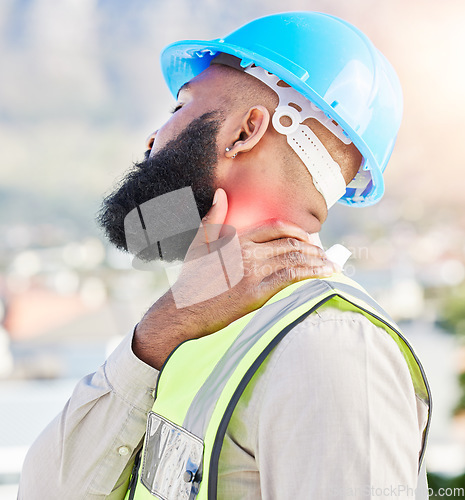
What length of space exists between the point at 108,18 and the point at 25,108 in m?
12.5

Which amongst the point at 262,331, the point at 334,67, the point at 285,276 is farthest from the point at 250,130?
the point at 262,331

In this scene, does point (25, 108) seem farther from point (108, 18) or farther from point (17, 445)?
point (17, 445)

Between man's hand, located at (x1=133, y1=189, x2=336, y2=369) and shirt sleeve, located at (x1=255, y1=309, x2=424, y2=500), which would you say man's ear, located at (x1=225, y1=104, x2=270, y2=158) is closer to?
man's hand, located at (x1=133, y1=189, x2=336, y2=369)

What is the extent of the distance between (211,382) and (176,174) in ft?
1.81

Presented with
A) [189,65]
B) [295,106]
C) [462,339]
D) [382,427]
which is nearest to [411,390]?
[382,427]

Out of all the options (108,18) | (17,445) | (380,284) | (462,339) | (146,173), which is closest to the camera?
(146,173)

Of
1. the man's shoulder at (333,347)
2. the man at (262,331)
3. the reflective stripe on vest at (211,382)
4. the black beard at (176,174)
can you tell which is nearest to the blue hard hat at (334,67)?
the man at (262,331)

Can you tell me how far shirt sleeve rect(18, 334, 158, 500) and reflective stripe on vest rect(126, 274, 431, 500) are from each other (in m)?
0.08

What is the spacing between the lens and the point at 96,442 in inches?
43.3

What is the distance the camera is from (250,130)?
1.16 metres

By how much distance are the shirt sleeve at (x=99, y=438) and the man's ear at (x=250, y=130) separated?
51 cm

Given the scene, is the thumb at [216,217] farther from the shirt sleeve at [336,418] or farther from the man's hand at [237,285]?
the shirt sleeve at [336,418]

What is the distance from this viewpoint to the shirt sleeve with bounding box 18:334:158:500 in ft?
3.55

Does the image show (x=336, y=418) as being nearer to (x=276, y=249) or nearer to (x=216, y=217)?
(x=276, y=249)
